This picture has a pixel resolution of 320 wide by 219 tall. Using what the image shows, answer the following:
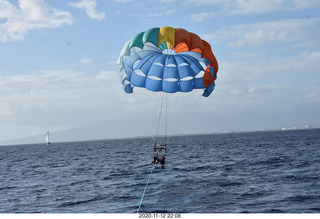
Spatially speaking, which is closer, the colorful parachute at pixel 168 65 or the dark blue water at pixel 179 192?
the dark blue water at pixel 179 192

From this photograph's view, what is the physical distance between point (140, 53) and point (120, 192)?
30.4 feet

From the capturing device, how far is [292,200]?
17922mm

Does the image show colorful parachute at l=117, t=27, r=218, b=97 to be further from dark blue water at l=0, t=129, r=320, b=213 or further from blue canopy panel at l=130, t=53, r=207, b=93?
dark blue water at l=0, t=129, r=320, b=213

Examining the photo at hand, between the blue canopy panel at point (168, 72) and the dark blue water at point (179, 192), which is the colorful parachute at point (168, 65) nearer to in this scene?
the blue canopy panel at point (168, 72)

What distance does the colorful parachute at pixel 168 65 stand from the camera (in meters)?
22.6

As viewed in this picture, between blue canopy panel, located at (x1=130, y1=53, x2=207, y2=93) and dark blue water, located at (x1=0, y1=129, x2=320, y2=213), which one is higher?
blue canopy panel, located at (x1=130, y1=53, x2=207, y2=93)

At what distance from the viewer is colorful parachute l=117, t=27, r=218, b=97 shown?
2259 centimetres

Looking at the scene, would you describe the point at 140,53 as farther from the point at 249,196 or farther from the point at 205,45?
the point at 249,196

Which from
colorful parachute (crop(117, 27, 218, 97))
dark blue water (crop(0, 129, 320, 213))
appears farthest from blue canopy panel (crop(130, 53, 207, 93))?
dark blue water (crop(0, 129, 320, 213))

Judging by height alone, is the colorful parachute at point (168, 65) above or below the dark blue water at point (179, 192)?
above

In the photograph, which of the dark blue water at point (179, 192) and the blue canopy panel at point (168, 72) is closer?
the dark blue water at point (179, 192)

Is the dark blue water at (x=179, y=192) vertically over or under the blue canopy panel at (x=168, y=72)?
under

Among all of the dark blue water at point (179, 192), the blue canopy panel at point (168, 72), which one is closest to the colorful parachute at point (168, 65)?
the blue canopy panel at point (168, 72)

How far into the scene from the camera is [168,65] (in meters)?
23.7
